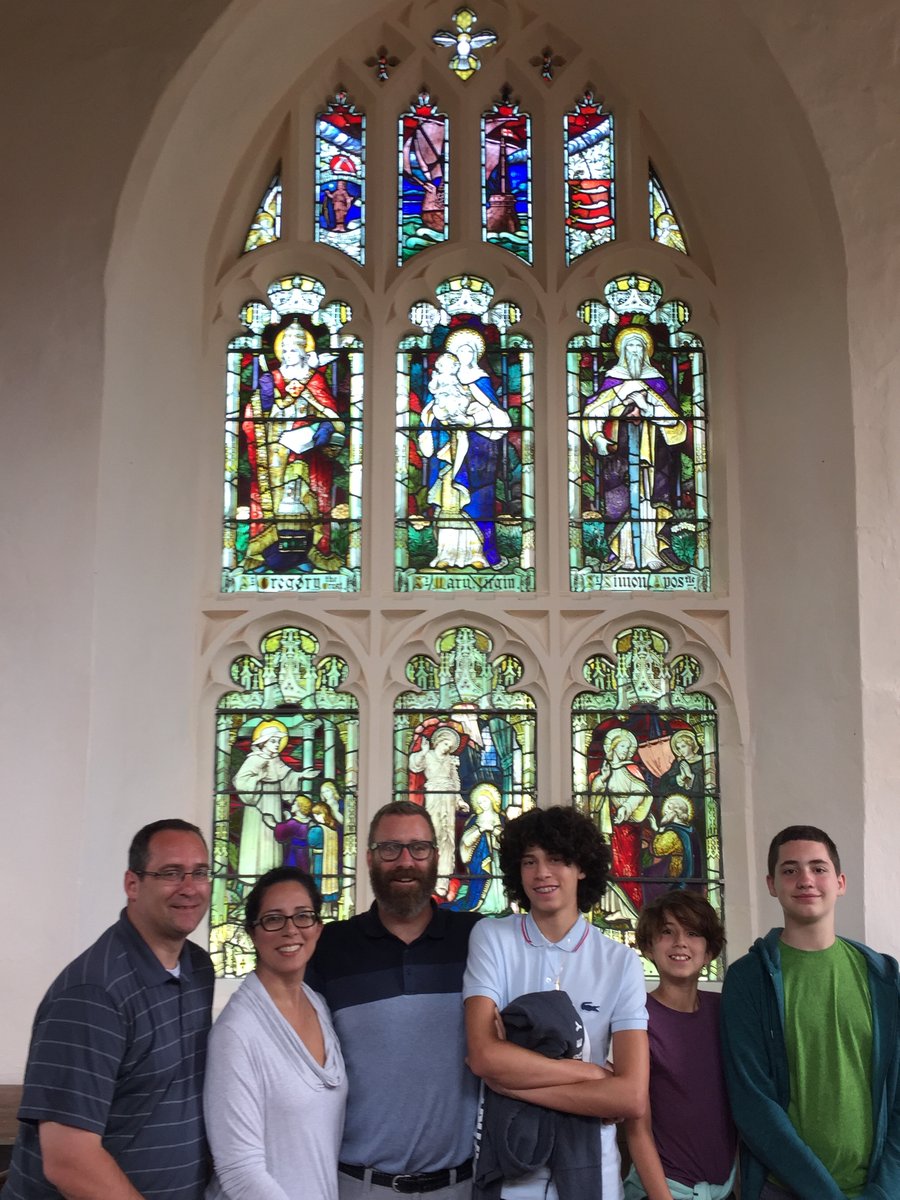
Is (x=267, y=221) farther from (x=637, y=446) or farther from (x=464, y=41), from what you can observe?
(x=637, y=446)

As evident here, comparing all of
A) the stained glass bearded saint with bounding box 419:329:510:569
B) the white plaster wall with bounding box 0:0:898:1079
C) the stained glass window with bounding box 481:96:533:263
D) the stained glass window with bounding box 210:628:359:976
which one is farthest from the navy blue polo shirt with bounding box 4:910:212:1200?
the stained glass window with bounding box 481:96:533:263

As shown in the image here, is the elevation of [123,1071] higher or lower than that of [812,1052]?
higher

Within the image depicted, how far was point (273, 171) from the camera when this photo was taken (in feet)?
19.9

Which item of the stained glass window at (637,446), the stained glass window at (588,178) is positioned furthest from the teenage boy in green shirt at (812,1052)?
the stained glass window at (588,178)

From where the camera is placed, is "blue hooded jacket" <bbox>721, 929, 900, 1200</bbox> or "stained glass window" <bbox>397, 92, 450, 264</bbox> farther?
"stained glass window" <bbox>397, 92, 450, 264</bbox>

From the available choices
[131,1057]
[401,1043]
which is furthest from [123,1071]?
[401,1043]

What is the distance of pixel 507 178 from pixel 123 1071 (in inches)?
183

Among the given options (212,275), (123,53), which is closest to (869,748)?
(212,275)

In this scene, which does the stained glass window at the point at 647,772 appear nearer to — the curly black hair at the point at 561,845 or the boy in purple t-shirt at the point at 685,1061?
the boy in purple t-shirt at the point at 685,1061

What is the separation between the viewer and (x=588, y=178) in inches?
239

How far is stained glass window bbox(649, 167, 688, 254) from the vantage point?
238 inches

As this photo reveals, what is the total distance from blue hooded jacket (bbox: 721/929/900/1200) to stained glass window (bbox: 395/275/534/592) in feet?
9.08

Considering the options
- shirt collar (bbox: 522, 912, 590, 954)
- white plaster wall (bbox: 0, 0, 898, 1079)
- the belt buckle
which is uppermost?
white plaster wall (bbox: 0, 0, 898, 1079)

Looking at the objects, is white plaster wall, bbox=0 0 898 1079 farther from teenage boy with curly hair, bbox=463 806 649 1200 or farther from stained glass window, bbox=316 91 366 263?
teenage boy with curly hair, bbox=463 806 649 1200
